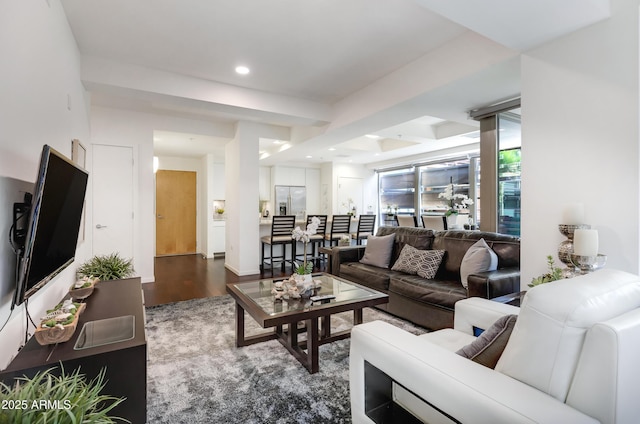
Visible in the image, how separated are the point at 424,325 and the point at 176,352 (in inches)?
84.2

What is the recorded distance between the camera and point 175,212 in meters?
7.58

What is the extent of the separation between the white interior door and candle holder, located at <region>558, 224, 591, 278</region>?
494cm

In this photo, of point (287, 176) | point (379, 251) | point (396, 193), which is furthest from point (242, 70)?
point (396, 193)

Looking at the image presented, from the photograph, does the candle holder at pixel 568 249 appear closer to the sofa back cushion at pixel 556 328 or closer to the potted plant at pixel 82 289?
the sofa back cushion at pixel 556 328

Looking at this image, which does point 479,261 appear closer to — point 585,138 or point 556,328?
point 585,138

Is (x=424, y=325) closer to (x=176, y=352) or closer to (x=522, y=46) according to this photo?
(x=176, y=352)

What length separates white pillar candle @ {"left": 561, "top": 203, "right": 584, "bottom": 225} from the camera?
6.61 ft

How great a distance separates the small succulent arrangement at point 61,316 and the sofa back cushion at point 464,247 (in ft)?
10.0

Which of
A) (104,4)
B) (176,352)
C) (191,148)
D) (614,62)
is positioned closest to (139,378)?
(176,352)

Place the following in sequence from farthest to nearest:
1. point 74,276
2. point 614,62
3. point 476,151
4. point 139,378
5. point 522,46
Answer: point 476,151, point 74,276, point 522,46, point 614,62, point 139,378

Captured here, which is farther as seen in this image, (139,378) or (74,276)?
(74,276)

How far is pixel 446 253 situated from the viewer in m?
3.45

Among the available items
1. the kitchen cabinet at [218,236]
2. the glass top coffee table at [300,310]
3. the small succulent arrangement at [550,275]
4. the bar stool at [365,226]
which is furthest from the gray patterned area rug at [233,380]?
the kitchen cabinet at [218,236]

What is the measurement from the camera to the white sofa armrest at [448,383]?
86 centimetres
